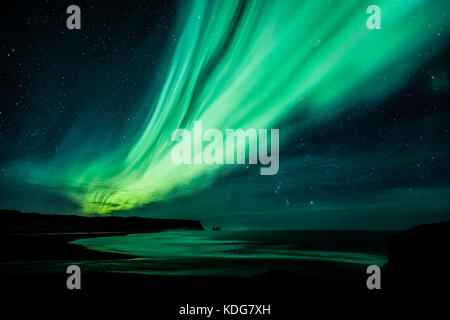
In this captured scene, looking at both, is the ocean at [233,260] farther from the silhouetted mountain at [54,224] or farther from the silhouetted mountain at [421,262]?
the silhouetted mountain at [54,224]

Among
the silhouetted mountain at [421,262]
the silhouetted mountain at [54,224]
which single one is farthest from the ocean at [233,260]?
the silhouetted mountain at [54,224]

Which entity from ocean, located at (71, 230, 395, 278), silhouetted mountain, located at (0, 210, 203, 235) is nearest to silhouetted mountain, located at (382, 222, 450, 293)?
ocean, located at (71, 230, 395, 278)

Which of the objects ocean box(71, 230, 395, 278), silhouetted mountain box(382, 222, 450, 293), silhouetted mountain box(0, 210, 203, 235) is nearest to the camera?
silhouetted mountain box(382, 222, 450, 293)

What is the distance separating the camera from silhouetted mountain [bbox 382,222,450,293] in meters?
7.13

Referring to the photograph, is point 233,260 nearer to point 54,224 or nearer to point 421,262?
point 421,262

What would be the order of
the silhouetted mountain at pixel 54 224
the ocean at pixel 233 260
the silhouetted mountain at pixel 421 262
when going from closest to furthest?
the silhouetted mountain at pixel 421 262 < the ocean at pixel 233 260 < the silhouetted mountain at pixel 54 224

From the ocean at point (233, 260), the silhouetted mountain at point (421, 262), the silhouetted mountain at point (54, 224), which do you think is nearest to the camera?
the silhouetted mountain at point (421, 262)

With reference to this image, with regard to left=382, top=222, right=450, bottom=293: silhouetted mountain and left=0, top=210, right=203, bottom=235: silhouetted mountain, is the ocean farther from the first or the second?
left=0, top=210, right=203, bottom=235: silhouetted mountain

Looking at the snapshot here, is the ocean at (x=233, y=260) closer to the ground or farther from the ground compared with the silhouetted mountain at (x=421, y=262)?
closer to the ground

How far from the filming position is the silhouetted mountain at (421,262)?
7133 mm

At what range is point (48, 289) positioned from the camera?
862cm
